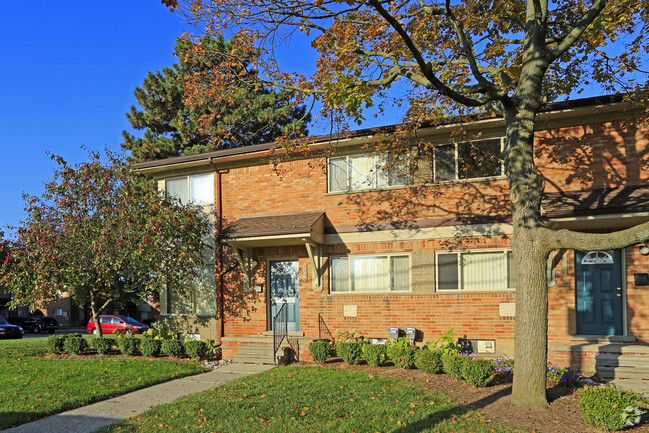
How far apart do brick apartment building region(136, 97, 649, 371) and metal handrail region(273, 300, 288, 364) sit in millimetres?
208

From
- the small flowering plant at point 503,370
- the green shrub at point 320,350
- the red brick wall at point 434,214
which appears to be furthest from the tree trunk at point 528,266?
the green shrub at point 320,350

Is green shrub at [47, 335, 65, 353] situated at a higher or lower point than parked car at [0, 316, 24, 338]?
higher

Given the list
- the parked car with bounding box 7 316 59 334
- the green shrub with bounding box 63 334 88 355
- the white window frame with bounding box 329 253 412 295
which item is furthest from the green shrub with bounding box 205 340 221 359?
the parked car with bounding box 7 316 59 334

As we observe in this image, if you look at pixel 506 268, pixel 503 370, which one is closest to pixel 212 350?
pixel 503 370

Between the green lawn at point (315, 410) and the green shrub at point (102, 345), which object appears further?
the green shrub at point (102, 345)

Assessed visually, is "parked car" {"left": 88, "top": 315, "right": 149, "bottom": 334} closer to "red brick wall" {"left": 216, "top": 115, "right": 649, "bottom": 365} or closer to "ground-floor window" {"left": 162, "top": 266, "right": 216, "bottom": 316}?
"ground-floor window" {"left": 162, "top": 266, "right": 216, "bottom": 316}

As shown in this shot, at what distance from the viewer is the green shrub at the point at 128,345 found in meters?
14.2

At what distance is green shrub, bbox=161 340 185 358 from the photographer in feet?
44.5

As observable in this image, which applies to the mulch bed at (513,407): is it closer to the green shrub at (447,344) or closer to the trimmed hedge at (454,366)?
the trimmed hedge at (454,366)

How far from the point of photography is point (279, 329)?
14.0 metres

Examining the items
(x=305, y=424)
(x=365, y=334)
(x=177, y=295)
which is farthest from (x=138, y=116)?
(x=305, y=424)

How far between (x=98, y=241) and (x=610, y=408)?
11.9 metres

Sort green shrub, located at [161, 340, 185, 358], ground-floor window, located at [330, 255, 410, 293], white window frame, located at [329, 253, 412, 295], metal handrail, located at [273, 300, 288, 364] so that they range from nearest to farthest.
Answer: metal handrail, located at [273, 300, 288, 364], white window frame, located at [329, 253, 412, 295], ground-floor window, located at [330, 255, 410, 293], green shrub, located at [161, 340, 185, 358]

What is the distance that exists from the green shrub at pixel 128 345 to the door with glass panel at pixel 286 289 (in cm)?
381
